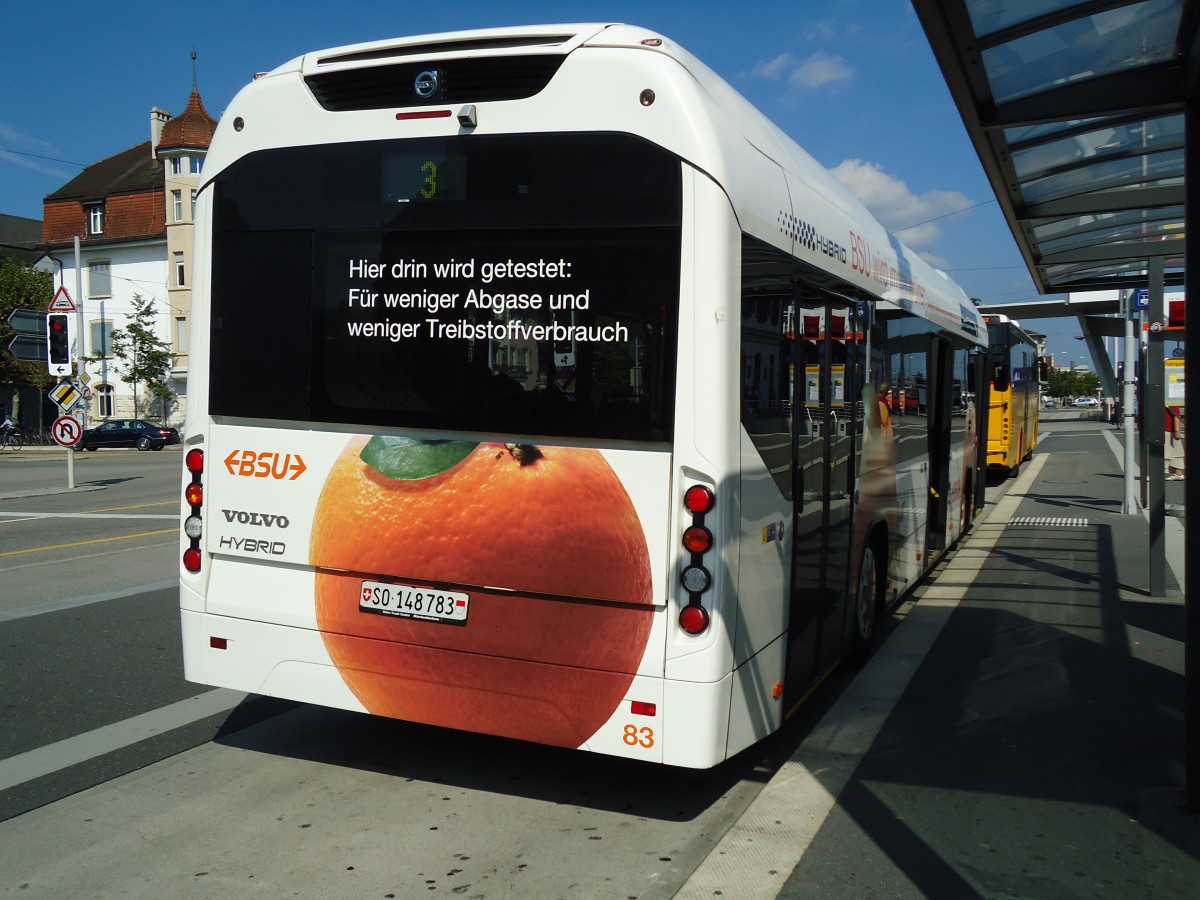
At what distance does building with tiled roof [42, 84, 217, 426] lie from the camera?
5725 cm

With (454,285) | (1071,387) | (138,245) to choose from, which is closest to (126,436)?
(138,245)

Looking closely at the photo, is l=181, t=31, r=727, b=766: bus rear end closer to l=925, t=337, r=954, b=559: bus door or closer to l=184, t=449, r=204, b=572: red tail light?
l=184, t=449, r=204, b=572: red tail light

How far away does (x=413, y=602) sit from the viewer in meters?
4.73

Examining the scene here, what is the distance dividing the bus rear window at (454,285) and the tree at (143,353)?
2017 inches

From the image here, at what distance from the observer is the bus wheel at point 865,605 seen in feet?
23.0

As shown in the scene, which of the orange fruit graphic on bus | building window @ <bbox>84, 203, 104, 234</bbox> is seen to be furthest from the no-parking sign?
building window @ <bbox>84, 203, 104, 234</bbox>

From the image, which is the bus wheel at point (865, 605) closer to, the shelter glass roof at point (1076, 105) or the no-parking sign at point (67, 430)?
the shelter glass roof at point (1076, 105)

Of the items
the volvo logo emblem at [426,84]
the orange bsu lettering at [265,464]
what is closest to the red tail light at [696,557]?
the orange bsu lettering at [265,464]

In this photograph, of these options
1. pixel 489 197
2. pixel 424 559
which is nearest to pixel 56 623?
pixel 424 559

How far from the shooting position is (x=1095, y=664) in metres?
7.64

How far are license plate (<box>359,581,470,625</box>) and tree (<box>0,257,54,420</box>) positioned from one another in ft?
175

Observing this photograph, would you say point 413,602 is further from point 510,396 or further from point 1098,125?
point 1098,125

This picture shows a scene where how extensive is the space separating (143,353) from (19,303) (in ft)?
21.6

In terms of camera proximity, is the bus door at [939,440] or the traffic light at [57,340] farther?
the traffic light at [57,340]
